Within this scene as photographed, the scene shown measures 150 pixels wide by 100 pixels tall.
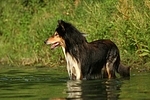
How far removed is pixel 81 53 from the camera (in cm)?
1498

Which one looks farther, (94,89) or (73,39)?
(73,39)

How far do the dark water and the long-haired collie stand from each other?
1.36 feet

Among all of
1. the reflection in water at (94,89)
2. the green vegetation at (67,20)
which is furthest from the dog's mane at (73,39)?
the green vegetation at (67,20)

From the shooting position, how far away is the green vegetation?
1759cm

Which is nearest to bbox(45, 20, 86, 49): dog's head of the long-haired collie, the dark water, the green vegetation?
the long-haired collie

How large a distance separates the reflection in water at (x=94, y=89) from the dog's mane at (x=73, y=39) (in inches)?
34.2

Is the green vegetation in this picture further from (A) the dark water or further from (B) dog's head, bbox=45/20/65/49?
(B) dog's head, bbox=45/20/65/49

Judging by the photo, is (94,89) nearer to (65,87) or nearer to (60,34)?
(65,87)

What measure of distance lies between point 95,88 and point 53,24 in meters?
8.54

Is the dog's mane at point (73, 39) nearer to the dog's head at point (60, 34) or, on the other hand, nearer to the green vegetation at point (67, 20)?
the dog's head at point (60, 34)

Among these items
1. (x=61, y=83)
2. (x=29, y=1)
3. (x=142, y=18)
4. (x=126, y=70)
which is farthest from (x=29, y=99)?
(x=29, y=1)

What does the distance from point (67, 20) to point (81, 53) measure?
6.52 meters

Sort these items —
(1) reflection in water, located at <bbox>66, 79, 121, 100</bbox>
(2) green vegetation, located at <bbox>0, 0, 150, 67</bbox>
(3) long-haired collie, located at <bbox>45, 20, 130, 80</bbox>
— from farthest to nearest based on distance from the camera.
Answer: (2) green vegetation, located at <bbox>0, 0, 150, 67</bbox>, (3) long-haired collie, located at <bbox>45, 20, 130, 80</bbox>, (1) reflection in water, located at <bbox>66, 79, 121, 100</bbox>

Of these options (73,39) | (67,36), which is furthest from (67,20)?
(73,39)
